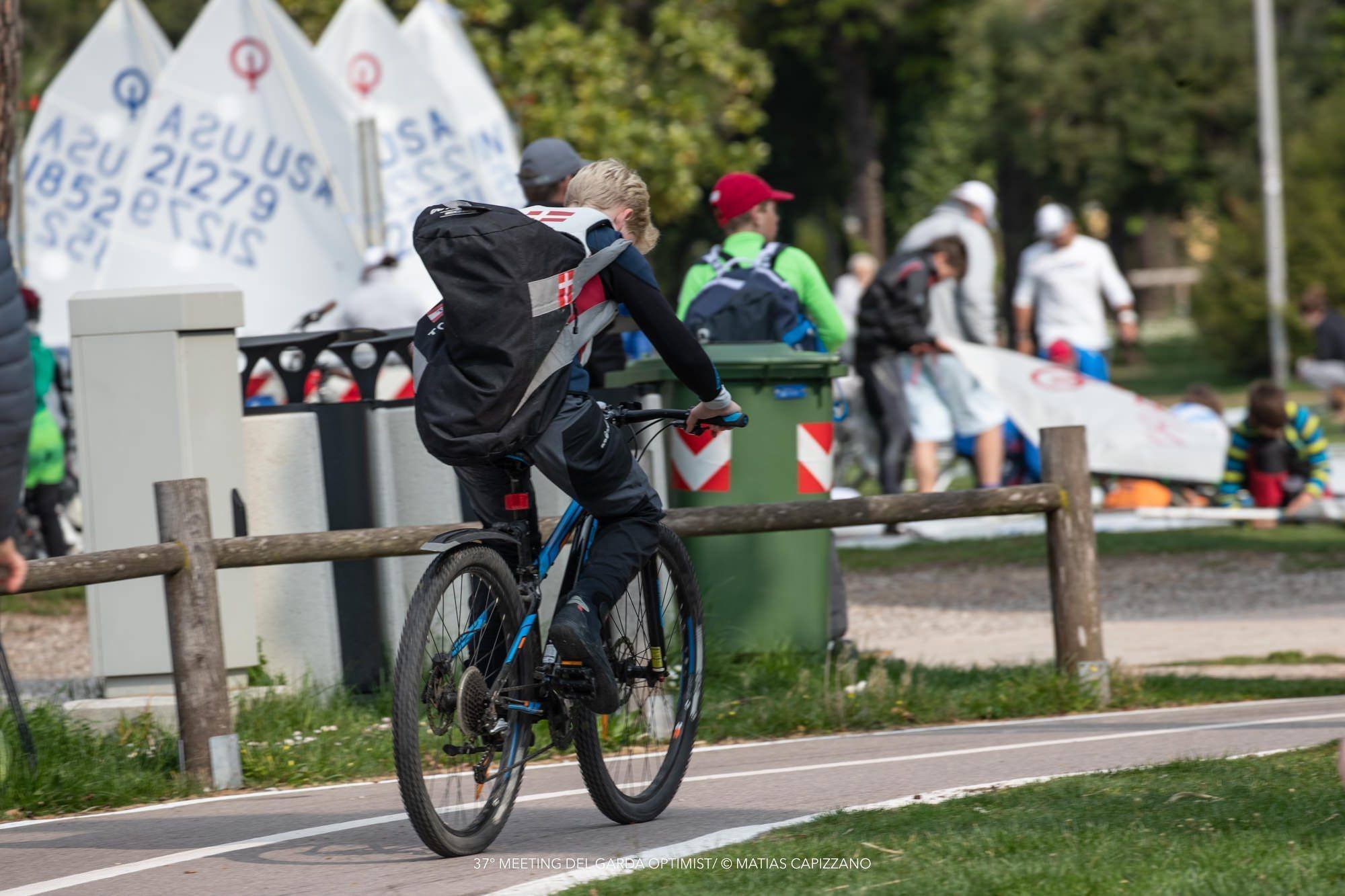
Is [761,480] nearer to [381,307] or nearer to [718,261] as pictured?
[718,261]

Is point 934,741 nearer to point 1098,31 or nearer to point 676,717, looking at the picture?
point 676,717

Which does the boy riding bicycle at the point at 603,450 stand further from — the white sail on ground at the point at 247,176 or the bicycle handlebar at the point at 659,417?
the white sail on ground at the point at 247,176

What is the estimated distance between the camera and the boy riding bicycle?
5012mm

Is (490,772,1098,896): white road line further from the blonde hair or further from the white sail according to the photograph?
the white sail

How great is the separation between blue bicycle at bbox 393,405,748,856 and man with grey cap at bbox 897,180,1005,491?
26.8 ft

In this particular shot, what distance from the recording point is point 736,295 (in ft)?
28.9

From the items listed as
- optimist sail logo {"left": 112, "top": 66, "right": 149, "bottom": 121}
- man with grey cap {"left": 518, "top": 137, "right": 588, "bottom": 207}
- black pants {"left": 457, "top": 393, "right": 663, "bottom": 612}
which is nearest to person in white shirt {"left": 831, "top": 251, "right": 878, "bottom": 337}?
optimist sail logo {"left": 112, "top": 66, "right": 149, "bottom": 121}

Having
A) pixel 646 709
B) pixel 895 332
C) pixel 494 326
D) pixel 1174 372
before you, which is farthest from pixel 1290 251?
pixel 494 326

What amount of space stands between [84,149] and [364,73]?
2.94 metres

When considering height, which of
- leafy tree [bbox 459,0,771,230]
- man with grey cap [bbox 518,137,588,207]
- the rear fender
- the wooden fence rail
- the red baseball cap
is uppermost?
leafy tree [bbox 459,0,771,230]

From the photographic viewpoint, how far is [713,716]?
7.31 m

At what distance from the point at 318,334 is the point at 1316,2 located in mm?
42827

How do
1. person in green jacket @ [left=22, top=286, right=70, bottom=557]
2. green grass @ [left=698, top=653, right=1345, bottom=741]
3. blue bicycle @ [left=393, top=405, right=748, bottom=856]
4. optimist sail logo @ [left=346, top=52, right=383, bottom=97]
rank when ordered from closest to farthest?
blue bicycle @ [left=393, top=405, right=748, bottom=856], green grass @ [left=698, top=653, right=1345, bottom=741], person in green jacket @ [left=22, top=286, right=70, bottom=557], optimist sail logo @ [left=346, top=52, right=383, bottom=97]

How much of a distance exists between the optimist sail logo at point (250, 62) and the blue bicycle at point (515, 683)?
14.2m
